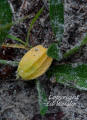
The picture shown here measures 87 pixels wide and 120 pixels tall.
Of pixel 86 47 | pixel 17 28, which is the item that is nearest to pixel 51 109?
pixel 86 47

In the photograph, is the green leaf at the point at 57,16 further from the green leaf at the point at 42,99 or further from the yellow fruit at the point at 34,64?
the green leaf at the point at 42,99

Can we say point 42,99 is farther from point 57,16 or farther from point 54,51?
point 57,16

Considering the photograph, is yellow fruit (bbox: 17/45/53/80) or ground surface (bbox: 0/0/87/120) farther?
ground surface (bbox: 0/0/87/120)

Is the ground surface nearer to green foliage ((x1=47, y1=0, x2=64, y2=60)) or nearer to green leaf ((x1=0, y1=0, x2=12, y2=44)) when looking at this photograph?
green foliage ((x1=47, y1=0, x2=64, y2=60))

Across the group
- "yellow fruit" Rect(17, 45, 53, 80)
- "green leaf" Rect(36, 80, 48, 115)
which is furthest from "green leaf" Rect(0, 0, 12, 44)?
"green leaf" Rect(36, 80, 48, 115)

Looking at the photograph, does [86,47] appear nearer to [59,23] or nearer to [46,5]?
Answer: [59,23]

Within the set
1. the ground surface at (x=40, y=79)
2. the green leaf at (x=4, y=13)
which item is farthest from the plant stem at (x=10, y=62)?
the green leaf at (x=4, y=13)
